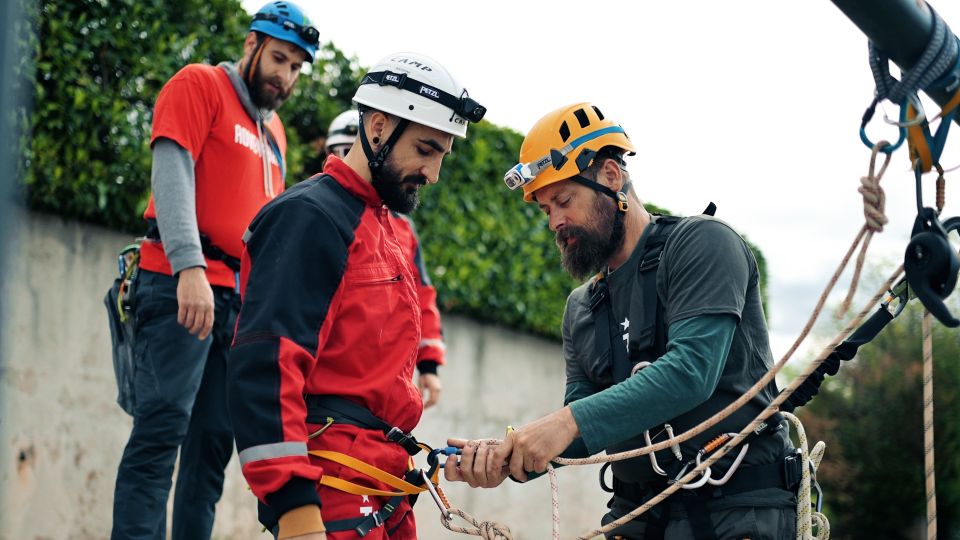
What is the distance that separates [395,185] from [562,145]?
2.85 ft

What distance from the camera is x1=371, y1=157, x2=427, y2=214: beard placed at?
11.7ft

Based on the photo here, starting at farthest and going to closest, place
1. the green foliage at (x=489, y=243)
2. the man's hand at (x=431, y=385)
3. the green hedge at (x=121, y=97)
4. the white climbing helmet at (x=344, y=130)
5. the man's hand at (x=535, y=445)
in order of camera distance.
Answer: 1. the green foliage at (x=489, y=243)
2. the white climbing helmet at (x=344, y=130)
3. the man's hand at (x=431, y=385)
4. the green hedge at (x=121, y=97)
5. the man's hand at (x=535, y=445)

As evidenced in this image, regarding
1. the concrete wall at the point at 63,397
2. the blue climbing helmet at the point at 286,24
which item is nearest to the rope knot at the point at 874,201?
the blue climbing helmet at the point at 286,24

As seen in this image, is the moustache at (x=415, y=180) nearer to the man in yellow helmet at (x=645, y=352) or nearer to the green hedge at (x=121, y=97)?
the man in yellow helmet at (x=645, y=352)

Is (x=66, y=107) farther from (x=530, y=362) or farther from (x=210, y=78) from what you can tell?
(x=530, y=362)

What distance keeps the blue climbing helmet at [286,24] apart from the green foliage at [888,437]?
7.17 metres

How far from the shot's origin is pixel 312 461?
3.23 meters

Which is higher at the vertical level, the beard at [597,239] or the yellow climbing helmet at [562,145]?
the yellow climbing helmet at [562,145]

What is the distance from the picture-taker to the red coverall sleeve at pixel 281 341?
295 cm

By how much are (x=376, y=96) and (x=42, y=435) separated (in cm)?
368

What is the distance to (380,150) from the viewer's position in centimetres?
359

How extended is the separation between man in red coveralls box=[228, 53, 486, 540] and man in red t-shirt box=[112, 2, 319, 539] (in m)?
1.24

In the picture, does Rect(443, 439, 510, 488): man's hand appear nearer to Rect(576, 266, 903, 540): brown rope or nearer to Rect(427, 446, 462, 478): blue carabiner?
Rect(427, 446, 462, 478): blue carabiner

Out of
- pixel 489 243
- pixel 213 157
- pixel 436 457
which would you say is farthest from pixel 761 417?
pixel 489 243
